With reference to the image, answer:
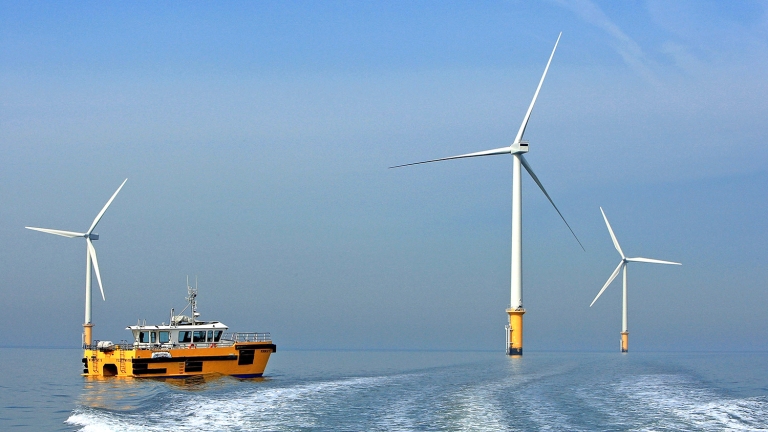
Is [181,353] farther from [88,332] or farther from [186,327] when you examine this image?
[88,332]

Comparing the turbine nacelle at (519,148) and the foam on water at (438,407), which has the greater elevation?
the turbine nacelle at (519,148)

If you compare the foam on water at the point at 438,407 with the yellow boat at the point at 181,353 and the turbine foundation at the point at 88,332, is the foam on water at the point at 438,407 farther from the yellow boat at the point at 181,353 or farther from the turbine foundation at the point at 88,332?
the turbine foundation at the point at 88,332

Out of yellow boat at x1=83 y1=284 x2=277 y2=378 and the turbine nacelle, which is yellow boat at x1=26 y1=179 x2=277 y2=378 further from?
the turbine nacelle

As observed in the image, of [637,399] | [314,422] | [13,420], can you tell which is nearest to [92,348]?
[13,420]

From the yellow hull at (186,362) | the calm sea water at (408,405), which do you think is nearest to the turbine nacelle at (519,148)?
the calm sea water at (408,405)

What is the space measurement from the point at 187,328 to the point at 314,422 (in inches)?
1747

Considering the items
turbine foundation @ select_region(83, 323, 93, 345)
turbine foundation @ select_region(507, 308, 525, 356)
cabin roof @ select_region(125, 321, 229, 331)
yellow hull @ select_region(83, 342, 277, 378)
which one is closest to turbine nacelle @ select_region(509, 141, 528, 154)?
turbine foundation @ select_region(507, 308, 525, 356)

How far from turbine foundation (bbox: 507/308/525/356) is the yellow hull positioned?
41.9 meters

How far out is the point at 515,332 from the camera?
114375 millimetres

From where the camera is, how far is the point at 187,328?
83.9 metres

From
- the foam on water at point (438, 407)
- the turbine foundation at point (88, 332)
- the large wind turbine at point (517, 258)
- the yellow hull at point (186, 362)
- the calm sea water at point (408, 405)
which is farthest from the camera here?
the turbine foundation at point (88, 332)

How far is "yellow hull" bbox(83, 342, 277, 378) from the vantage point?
80688mm

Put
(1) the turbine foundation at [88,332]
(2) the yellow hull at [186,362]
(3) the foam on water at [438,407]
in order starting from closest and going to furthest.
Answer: (3) the foam on water at [438,407] → (2) the yellow hull at [186,362] → (1) the turbine foundation at [88,332]

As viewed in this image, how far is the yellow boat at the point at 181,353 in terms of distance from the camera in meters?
80.9
